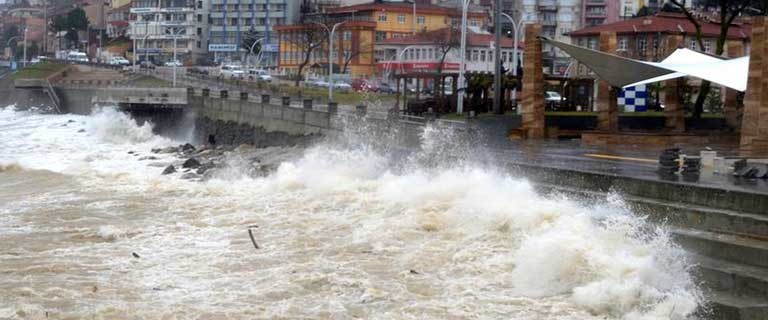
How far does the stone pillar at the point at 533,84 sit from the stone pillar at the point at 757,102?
6836 mm

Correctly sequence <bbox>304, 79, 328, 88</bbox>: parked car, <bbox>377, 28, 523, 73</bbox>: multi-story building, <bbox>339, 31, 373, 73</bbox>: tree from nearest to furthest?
<bbox>304, 79, 328, 88</bbox>: parked car < <bbox>377, 28, 523, 73</bbox>: multi-story building < <bbox>339, 31, 373, 73</bbox>: tree

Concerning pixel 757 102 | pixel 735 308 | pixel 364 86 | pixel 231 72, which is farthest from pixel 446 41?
pixel 735 308

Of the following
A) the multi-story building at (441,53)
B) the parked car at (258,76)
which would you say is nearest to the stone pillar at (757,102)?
the multi-story building at (441,53)

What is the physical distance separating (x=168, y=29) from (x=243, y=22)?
521 inches

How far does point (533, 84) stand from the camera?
24.9m

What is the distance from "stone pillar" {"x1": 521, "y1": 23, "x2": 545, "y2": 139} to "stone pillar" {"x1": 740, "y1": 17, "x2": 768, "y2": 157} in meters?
6.84

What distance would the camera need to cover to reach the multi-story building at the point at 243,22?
350 ft

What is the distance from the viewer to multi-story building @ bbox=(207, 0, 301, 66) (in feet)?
350

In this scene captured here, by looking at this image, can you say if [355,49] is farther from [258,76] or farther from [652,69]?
[652,69]

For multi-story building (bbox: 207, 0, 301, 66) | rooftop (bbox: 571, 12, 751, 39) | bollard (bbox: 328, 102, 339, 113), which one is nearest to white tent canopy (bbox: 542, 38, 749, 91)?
bollard (bbox: 328, 102, 339, 113)

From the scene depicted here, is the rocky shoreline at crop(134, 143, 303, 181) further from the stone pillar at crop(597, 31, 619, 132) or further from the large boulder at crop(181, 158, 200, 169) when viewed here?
the stone pillar at crop(597, 31, 619, 132)

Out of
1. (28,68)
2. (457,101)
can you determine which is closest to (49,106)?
(28,68)

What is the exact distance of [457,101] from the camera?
33.4 meters

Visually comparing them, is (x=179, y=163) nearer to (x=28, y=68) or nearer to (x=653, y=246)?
(x=653, y=246)
